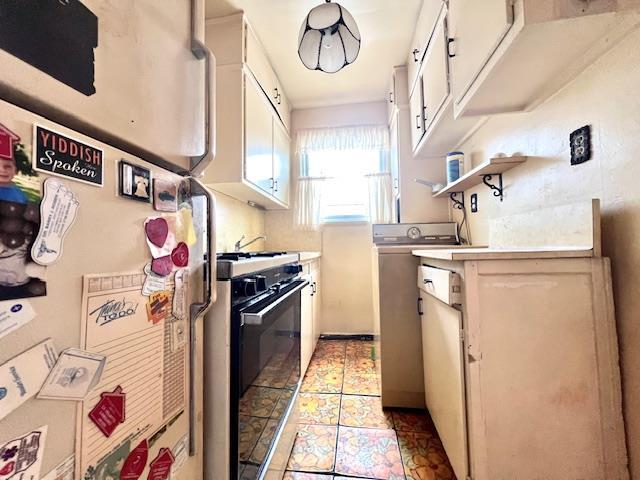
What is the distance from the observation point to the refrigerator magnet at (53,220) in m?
0.42

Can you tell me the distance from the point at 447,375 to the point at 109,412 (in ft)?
3.89

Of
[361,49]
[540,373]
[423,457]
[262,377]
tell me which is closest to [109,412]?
[262,377]

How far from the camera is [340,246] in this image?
10.9 feet

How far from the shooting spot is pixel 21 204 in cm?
40

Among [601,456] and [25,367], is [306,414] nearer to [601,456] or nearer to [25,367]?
[601,456]

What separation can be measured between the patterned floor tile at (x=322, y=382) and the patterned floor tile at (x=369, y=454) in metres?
0.47

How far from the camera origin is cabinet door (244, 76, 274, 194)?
199 centimetres

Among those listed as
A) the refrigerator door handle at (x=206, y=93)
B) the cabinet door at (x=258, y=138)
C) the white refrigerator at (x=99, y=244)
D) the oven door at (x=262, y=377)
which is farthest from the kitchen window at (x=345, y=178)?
the white refrigerator at (x=99, y=244)

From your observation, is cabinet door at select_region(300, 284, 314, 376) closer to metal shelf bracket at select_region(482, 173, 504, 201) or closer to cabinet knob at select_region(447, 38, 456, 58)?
metal shelf bracket at select_region(482, 173, 504, 201)

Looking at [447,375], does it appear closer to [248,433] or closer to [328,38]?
[248,433]

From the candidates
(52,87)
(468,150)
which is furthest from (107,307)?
(468,150)

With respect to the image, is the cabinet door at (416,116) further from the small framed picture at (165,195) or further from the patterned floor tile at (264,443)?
the patterned floor tile at (264,443)

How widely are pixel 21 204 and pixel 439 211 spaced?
8.84 ft

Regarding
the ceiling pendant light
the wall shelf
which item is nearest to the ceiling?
the ceiling pendant light
